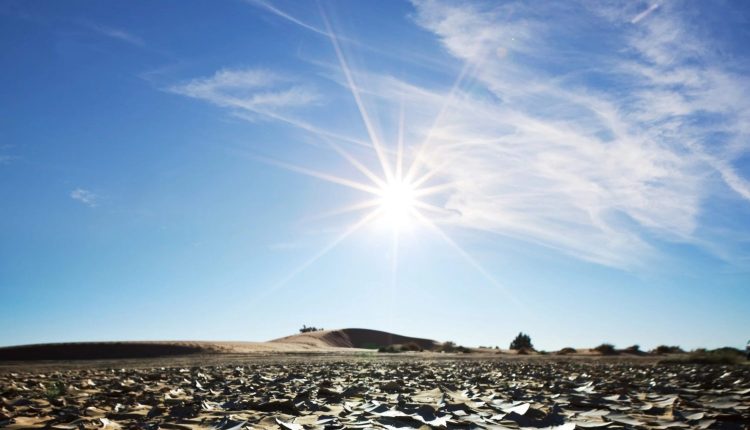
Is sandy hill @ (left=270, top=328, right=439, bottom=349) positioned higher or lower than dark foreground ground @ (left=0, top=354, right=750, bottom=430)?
higher

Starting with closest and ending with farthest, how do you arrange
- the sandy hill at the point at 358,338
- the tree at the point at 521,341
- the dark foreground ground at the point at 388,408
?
the dark foreground ground at the point at 388,408 < the tree at the point at 521,341 < the sandy hill at the point at 358,338

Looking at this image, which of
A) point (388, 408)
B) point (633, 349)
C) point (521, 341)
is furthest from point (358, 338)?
point (388, 408)

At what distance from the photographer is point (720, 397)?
4.60m

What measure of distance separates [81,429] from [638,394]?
536 centimetres

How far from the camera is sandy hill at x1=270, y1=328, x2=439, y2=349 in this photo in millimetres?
58575

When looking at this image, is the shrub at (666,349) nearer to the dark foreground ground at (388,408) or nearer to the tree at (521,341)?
the tree at (521,341)

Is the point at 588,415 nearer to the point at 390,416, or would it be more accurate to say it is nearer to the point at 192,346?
the point at 390,416

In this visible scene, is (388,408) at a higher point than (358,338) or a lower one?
lower

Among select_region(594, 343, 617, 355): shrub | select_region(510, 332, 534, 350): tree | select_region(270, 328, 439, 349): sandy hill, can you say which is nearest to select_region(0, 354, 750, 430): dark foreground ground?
select_region(594, 343, 617, 355): shrub

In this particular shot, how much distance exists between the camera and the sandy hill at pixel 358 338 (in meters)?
58.6

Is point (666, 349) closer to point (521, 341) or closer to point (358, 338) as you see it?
point (521, 341)

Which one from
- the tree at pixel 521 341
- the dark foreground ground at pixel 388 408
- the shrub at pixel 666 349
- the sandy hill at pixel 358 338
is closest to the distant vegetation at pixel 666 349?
the shrub at pixel 666 349

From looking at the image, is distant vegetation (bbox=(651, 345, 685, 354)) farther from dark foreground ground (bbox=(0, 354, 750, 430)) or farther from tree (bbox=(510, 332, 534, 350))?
dark foreground ground (bbox=(0, 354, 750, 430))

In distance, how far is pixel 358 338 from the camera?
68062 mm
